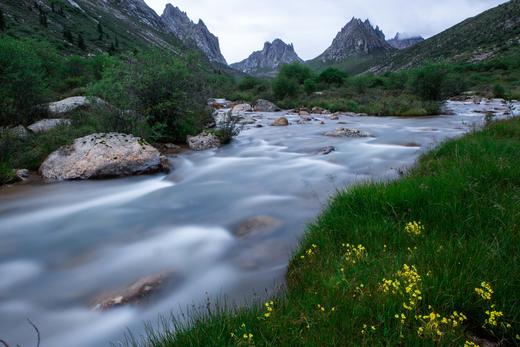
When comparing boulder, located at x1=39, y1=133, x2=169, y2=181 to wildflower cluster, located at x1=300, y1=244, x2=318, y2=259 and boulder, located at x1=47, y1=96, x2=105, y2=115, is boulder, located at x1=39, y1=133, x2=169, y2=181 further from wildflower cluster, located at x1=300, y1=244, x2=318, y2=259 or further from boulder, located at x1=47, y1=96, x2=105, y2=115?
wildflower cluster, located at x1=300, y1=244, x2=318, y2=259

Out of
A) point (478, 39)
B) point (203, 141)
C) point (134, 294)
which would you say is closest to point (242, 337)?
point (134, 294)

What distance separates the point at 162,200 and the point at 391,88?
44.8 metres

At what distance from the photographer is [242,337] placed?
1.98 metres

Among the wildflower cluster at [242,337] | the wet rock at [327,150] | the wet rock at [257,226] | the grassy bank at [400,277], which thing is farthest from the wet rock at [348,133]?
the wildflower cluster at [242,337]

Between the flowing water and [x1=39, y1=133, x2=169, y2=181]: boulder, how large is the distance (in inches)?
13.7

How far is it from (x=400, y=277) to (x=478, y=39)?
11746 centimetres

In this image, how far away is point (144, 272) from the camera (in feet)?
12.6

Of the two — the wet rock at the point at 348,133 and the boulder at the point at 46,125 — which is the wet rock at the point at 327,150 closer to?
the wet rock at the point at 348,133

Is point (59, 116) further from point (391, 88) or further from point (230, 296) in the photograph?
point (391, 88)

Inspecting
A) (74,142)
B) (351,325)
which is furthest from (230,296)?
(74,142)

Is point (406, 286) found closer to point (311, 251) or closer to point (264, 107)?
point (311, 251)

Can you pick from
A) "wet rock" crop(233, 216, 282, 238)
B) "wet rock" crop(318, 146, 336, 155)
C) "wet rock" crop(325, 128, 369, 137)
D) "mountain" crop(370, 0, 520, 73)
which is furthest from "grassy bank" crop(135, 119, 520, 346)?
"mountain" crop(370, 0, 520, 73)

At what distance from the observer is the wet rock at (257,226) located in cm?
479

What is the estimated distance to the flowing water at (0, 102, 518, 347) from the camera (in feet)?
10.4
